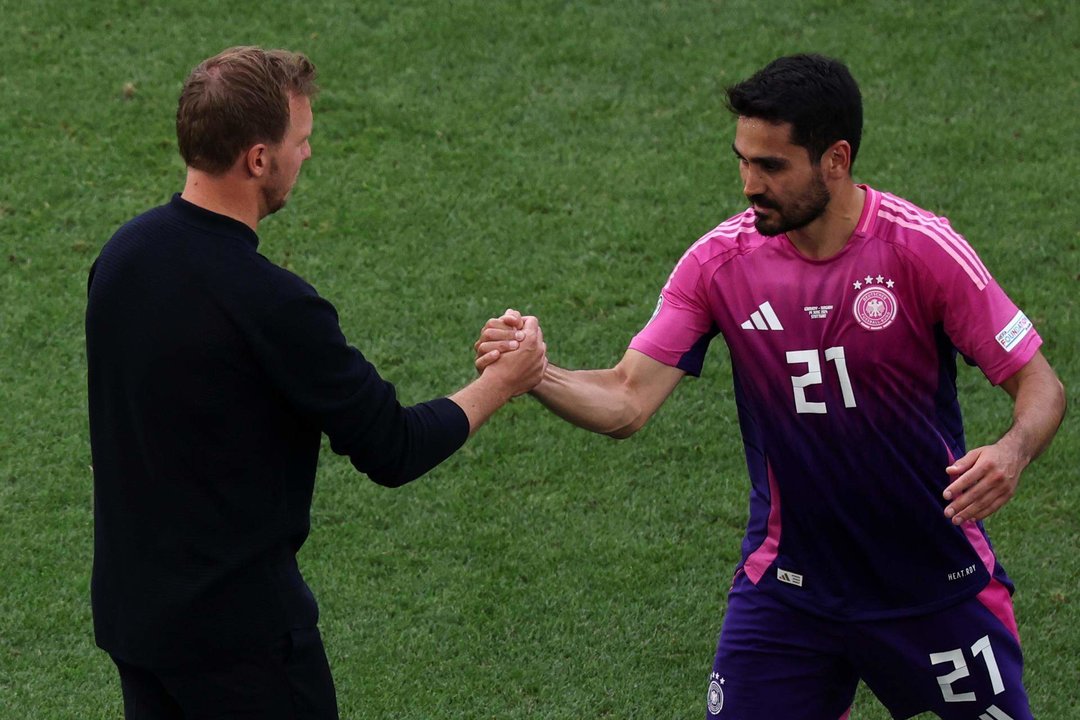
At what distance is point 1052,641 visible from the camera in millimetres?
5875

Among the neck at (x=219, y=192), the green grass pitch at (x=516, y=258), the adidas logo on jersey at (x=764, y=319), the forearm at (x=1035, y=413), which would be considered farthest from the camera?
the green grass pitch at (x=516, y=258)

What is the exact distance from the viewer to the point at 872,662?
4.30m

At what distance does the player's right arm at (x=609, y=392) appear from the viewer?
440cm

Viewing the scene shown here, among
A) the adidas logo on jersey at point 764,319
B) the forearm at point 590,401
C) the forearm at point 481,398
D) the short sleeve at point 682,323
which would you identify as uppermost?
the adidas logo on jersey at point 764,319

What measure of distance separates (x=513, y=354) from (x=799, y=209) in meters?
0.87

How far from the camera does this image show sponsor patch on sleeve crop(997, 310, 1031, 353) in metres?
4.03

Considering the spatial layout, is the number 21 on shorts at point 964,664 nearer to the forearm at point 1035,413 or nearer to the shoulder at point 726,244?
the forearm at point 1035,413

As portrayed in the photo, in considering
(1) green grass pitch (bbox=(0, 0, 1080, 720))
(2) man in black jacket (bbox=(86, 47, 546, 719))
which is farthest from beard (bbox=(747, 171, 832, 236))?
(1) green grass pitch (bbox=(0, 0, 1080, 720))

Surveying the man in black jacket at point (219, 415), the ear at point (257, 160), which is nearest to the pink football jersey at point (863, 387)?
the man in black jacket at point (219, 415)

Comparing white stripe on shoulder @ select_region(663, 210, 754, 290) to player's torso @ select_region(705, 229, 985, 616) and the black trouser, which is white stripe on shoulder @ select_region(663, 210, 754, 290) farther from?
the black trouser

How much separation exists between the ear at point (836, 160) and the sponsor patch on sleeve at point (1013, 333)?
0.60 meters

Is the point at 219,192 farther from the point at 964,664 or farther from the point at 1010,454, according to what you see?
the point at 964,664

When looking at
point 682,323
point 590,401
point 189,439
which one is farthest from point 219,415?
point 682,323

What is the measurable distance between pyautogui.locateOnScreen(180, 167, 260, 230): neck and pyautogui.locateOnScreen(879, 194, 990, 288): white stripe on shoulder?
1.79 meters
